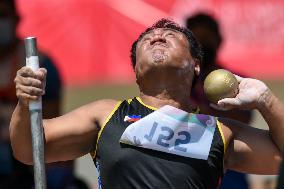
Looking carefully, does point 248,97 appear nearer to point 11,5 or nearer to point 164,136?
point 164,136

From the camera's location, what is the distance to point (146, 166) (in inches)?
162

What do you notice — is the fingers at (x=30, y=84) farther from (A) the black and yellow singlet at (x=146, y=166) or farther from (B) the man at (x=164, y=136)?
(A) the black and yellow singlet at (x=146, y=166)

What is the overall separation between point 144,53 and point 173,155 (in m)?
0.52

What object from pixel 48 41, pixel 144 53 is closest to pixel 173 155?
pixel 144 53

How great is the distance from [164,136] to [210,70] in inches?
79.0

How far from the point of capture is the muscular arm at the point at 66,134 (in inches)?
165

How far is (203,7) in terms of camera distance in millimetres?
8742

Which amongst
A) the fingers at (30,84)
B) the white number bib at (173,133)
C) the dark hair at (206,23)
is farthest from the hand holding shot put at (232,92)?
the dark hair at (206,23)

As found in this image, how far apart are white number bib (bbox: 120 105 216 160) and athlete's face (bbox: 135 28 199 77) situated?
212 mm

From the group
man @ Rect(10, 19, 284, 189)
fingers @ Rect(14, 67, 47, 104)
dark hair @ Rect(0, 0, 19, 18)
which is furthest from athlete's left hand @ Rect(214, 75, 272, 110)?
dark hair @ Rect(0, 0, 19, 18)

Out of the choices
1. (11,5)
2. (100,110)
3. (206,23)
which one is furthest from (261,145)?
(11,5)

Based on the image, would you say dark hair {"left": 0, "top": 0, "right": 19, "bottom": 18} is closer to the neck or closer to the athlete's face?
the athlete's face

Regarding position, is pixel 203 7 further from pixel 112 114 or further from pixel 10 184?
pixel 112 114

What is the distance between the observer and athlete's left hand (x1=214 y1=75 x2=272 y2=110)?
420 centimetres
